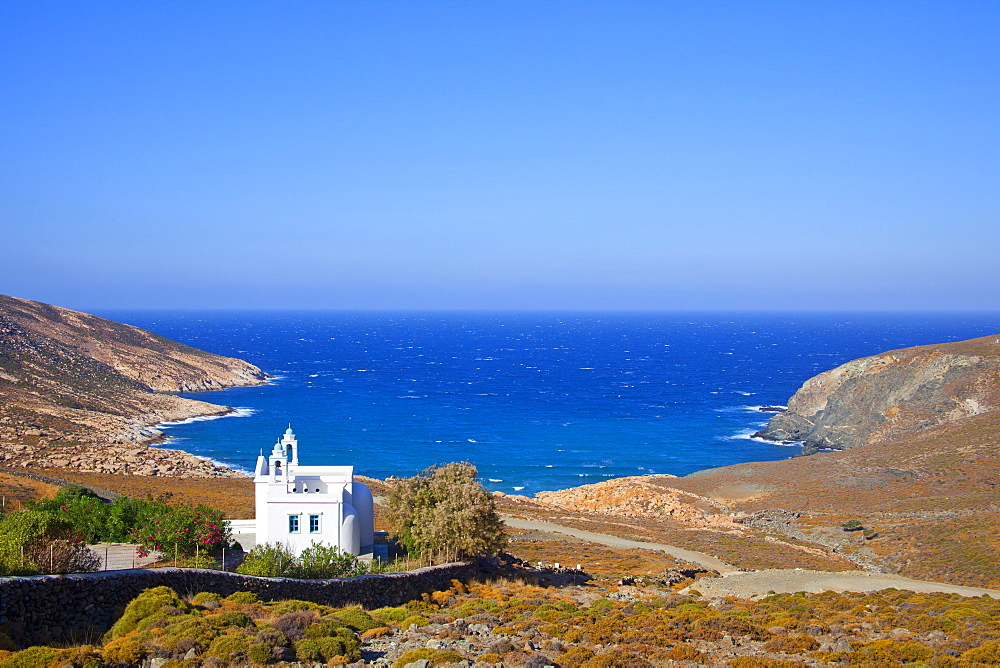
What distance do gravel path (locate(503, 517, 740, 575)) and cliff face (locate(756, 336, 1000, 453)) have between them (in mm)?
48264

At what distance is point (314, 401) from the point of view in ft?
376

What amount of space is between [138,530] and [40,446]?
51.3m

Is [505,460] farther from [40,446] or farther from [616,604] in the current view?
[616,604]

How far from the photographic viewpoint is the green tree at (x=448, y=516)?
92.5 feet

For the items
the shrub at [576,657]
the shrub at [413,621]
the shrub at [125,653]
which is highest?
the shrub at [125,653]

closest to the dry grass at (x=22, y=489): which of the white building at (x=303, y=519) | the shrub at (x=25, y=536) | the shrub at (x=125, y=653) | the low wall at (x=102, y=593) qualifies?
the white building at (x=303, y=519)

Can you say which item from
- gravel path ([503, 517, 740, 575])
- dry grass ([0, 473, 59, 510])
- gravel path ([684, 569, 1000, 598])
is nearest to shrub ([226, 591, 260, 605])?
gravel path ([684, 569, 1000, 598])

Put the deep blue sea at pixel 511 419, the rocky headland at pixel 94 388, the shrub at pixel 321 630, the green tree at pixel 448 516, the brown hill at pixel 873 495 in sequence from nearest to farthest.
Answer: the shrub at pixel 321 630
the green tree at pixel 448 516
the brown hill at pixel 873 495
the rocky headland at pixel 94 388
the deep blue sea at pixel 511 419

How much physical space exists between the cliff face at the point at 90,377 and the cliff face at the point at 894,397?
78.5m

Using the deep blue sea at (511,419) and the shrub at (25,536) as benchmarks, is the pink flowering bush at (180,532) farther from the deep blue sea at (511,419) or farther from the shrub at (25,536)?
the deep blue sea at (511,419)

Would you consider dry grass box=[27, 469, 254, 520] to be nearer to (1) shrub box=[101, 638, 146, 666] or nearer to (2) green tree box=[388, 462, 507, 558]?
(2) green tree box=[388, 462, 507, 558]

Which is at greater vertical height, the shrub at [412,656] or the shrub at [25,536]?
the shrub at [25,536]

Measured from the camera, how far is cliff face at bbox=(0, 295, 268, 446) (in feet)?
261

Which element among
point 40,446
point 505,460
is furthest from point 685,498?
point 40,446
